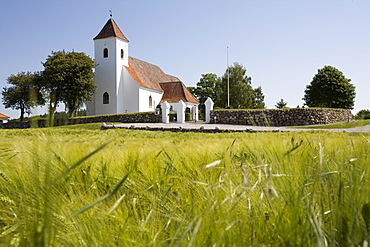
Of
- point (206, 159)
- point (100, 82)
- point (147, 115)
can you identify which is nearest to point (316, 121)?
point (147, 115)

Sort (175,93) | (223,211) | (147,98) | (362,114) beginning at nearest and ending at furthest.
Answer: (223,211)
(362,114)
(147,98)
(175,93)

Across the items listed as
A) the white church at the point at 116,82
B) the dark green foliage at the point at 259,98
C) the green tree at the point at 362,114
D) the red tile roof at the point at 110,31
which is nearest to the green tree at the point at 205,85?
the dark green foliage at the point at 259,98

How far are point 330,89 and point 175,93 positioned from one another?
83.5ft

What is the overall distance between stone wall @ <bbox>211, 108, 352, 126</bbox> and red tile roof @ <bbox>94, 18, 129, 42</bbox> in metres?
19.7

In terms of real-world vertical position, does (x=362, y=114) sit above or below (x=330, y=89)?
below

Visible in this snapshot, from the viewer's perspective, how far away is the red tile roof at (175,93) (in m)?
39.8

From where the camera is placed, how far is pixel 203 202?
1212 millimetres

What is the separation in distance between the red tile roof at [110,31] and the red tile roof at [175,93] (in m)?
8.79

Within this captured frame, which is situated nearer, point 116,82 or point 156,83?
point 116,82

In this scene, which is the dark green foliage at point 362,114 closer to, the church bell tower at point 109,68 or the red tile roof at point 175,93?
the church bell tower at point 109,68

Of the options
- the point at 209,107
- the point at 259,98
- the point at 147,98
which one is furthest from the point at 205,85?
the point at 209,107

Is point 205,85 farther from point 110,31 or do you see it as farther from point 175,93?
point 110,31

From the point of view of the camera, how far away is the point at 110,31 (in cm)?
3731

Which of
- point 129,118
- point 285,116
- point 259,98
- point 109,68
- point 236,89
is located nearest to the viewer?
point 285,116
